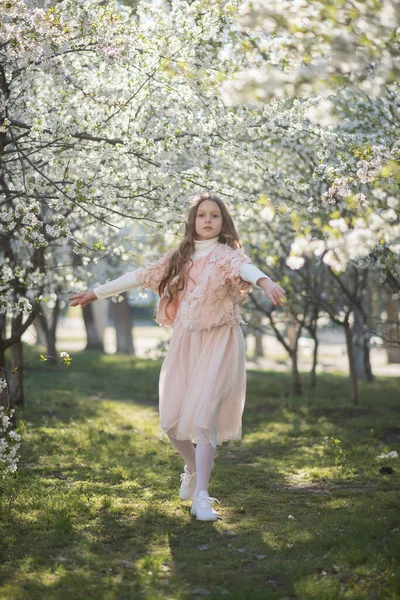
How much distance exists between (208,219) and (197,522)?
6.48ft

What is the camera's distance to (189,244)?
537cm

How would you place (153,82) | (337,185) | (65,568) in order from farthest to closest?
1. (153,82)
2. (337,185)
3. (65,568)

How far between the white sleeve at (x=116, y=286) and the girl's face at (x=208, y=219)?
556 millimetres

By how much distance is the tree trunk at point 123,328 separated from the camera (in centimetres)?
2081

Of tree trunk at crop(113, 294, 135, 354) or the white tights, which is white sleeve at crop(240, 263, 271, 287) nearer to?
the white tights

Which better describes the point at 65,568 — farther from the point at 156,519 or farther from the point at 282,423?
the point at 282,423

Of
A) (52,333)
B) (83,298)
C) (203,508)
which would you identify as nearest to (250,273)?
(83,298)

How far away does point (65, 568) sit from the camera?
402cm

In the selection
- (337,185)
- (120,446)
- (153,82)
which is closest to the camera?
(337,185)

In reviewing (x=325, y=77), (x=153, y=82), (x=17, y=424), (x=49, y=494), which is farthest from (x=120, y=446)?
(x=325, y=77)

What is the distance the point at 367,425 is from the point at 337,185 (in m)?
4.49

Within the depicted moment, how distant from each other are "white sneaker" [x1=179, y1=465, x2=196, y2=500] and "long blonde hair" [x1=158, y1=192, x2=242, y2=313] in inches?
47.6

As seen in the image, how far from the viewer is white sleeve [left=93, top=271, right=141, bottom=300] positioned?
17.4 ft

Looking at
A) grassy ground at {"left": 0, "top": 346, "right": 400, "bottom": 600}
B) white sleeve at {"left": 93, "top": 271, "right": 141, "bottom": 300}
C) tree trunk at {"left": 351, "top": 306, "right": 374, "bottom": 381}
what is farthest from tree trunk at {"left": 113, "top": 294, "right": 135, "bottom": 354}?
white sleeve at {"left": 93, "top": 271, "right": 141, "bottom": 300}
